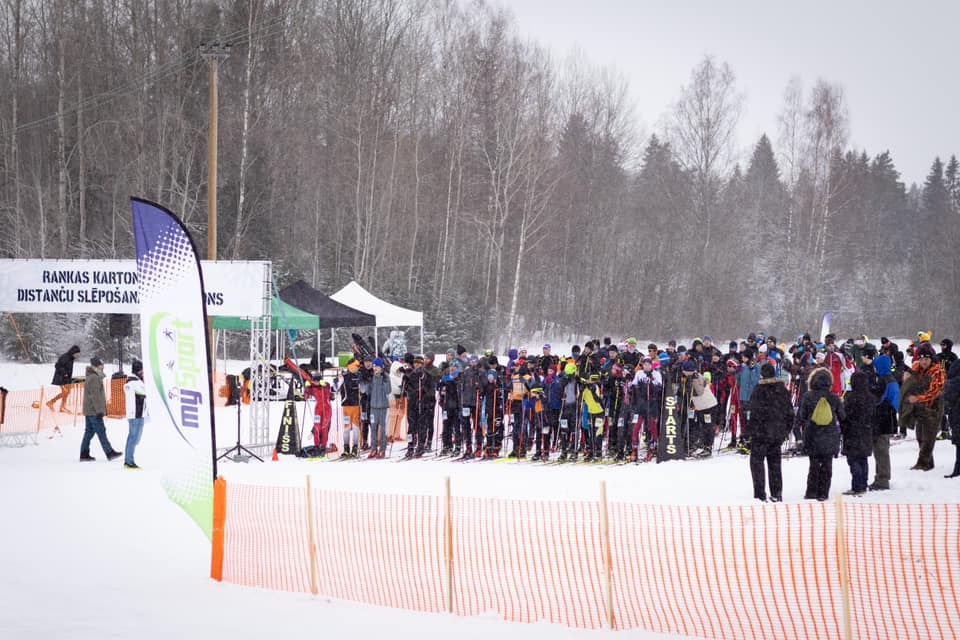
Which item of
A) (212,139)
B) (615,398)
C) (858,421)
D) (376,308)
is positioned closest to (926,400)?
(858,421)

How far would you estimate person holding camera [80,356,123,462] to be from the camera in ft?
48.6

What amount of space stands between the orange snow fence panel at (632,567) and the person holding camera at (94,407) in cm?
604

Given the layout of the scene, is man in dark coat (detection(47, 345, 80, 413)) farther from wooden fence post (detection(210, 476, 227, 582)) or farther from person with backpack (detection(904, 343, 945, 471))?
person with backpack (detection(904, 343, 945, 471))

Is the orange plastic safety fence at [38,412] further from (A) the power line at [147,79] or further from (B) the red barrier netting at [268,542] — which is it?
(A) the power line at [147,79]

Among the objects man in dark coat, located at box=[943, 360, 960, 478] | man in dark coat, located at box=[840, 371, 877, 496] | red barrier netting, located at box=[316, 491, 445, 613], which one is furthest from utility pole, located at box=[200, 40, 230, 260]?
man in dark coat, located at box=[943, 360, 960, 478]

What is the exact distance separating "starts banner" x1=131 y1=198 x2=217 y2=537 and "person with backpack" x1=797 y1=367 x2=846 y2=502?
268 inches

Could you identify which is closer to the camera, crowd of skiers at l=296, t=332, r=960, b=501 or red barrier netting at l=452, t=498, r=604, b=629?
red barrier netting at l=452, t=498, r=604, b=629

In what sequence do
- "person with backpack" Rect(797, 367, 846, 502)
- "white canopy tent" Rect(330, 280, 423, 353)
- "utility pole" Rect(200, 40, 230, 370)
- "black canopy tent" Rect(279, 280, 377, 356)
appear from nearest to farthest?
"person with backpack" Rect(797, 367, 846, 502) → "utility pole" Rect(200, 40, 230, 370) → "black canopy tent" Rect(279, 280, 377, 356) → "white canopy tent" Rect(330, 280, 423, 353)

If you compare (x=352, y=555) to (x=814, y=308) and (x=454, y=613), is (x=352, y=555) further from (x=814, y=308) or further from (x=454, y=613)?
(x=814, y=308)

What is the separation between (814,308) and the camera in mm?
42719

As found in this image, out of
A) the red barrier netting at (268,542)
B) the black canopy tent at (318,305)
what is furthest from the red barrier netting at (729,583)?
the black canopy tent at (318,305)

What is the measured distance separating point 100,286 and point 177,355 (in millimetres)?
9781

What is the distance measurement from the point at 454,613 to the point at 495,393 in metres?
8.86

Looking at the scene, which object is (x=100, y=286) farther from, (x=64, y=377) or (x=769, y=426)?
(x=769, y=426)
